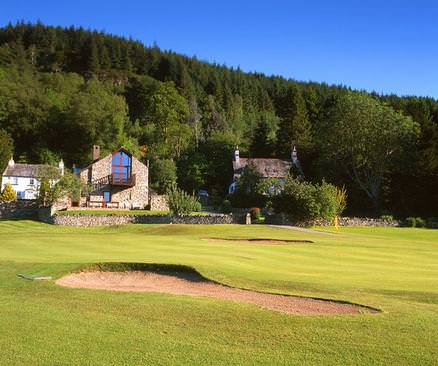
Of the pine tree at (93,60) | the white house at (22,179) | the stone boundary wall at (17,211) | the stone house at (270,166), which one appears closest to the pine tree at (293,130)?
the stone house at (270,166)

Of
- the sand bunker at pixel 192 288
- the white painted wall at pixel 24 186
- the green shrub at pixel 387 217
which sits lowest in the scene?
the sand bunker at pixel 192 288

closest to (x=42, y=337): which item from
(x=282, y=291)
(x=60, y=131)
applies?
(x=282, y=291)

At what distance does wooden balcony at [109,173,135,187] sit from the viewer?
68.3 m

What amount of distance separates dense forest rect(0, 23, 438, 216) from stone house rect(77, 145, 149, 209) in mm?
7163

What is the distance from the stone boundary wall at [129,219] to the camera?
51031mm

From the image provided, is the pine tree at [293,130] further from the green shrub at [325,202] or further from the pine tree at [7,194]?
the pine tree at [7,194]

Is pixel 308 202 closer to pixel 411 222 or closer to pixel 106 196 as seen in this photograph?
pixel 411 222

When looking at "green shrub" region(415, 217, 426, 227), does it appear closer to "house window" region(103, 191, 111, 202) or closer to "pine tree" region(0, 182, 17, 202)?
"house window" region(103, 191, 111, 202)

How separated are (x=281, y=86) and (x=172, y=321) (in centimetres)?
15132

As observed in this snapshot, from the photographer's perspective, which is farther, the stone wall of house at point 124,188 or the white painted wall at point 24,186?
the white painted wall at point 24,186

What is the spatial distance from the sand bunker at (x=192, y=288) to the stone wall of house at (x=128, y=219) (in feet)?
112

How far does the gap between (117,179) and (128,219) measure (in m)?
17.9

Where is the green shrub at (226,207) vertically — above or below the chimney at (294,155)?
below

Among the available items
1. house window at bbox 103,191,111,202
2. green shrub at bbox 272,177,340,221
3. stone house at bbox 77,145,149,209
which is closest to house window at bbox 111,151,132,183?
stone house at bbox 77,145,149,209
